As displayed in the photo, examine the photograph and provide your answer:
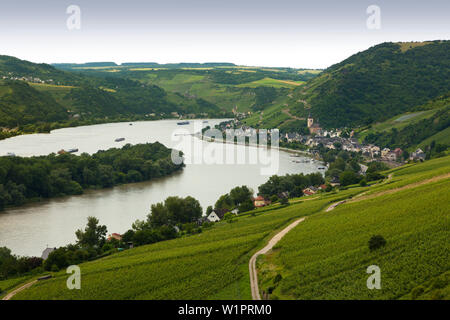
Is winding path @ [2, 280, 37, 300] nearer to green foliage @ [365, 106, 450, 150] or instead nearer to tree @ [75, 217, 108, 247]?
tree @ [75, 217, 108, 247]

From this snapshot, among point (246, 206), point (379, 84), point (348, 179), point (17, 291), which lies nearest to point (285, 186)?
point (348, 179)

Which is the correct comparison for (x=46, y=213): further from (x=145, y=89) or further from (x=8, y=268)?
(x=145, y=89)

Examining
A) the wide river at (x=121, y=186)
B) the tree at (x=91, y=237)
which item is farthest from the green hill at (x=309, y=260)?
the wide river at (x=121, y=186)

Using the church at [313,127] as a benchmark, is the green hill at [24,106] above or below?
above

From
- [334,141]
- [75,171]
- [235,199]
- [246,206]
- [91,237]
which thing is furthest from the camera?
[334,141]

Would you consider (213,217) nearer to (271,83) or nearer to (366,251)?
(366,251)

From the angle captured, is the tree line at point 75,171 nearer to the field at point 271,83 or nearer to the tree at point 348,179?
the tree at point 348,179

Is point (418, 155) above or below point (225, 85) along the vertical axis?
below
